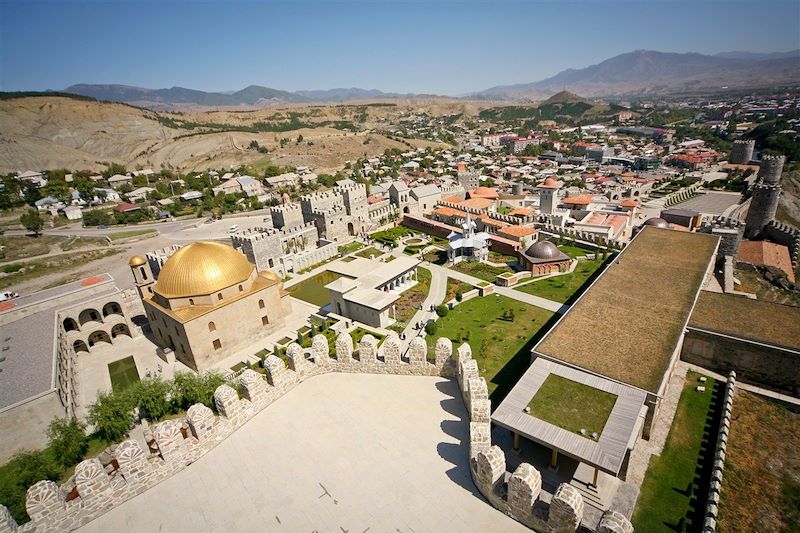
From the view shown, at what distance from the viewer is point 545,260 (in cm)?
4103

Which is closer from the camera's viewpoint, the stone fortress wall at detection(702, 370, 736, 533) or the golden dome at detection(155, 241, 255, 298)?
the stone fortress wall at detection(702, 370, 736, 533)

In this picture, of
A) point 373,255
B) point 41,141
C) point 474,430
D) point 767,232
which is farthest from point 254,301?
point 41,141

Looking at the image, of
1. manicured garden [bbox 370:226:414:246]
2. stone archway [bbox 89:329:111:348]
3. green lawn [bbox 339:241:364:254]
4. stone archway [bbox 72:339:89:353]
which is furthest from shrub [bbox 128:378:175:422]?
manicured garden [bbox 370:226:414:246]

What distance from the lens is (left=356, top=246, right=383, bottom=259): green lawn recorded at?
50.0 metres

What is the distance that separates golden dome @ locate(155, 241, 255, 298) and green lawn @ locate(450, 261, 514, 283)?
24673 millimetres

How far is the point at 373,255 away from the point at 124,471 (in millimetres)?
41003

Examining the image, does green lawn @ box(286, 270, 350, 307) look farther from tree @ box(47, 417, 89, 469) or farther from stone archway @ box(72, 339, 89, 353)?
tree @ box(47, 417, 89, 469)

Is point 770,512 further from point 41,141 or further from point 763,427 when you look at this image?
point 41,141

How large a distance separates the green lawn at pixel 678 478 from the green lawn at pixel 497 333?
849 cm

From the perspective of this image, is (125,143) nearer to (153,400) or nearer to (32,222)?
(32,222)

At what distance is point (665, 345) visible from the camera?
73.1 ft

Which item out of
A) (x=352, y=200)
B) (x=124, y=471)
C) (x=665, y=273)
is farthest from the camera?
(x=352, y=200)

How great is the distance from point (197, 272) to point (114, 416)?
35.9 feet

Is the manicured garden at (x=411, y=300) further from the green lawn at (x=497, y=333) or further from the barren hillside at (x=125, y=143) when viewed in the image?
the barren hillside at (x=125, y=143)
